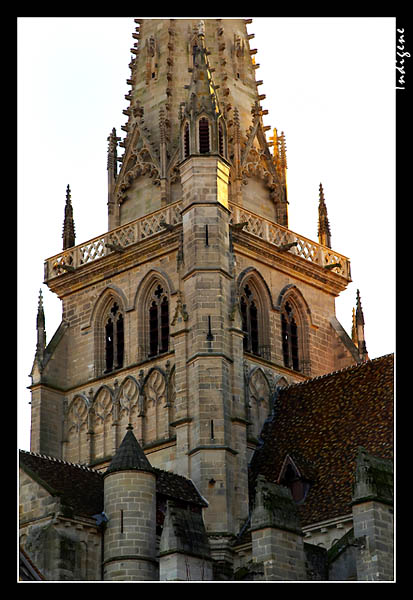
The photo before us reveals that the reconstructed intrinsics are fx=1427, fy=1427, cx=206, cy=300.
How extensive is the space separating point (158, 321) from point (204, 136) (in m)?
5.83

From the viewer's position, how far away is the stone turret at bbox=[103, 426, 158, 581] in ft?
114

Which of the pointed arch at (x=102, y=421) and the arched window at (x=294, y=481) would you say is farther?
the pointed arch at (x=102, y=421)

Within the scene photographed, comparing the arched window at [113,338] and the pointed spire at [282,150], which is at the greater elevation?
the pointed spire at [282,150]

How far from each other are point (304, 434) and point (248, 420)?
1.70 metres

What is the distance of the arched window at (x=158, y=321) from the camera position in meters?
43.4

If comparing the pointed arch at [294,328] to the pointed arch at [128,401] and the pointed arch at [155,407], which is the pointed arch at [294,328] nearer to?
the pointed arch at [155,407]

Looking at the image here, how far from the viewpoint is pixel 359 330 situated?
47500 millimetres

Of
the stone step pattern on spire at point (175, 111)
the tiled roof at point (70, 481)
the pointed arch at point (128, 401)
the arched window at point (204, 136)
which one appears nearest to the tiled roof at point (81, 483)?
the tiled roof at point (70, 481)

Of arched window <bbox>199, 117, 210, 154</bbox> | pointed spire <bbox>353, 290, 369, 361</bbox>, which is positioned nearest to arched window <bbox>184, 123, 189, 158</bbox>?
arched window <bbox>199, 117, 210, 154</bbox>

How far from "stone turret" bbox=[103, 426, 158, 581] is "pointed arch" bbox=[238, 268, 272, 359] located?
8.79 m

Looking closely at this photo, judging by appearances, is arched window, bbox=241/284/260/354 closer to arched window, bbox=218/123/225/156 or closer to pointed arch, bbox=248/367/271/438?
pointed arch, bbox=248/367/271/438

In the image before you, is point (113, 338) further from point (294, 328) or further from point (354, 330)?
point (354, 330)

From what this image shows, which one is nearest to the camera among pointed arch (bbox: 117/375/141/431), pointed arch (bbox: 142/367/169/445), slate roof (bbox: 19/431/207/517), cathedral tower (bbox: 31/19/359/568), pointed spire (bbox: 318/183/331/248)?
slate roof (bbox: 19/431/207/517)

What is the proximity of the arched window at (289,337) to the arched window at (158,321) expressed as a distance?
403 cm
